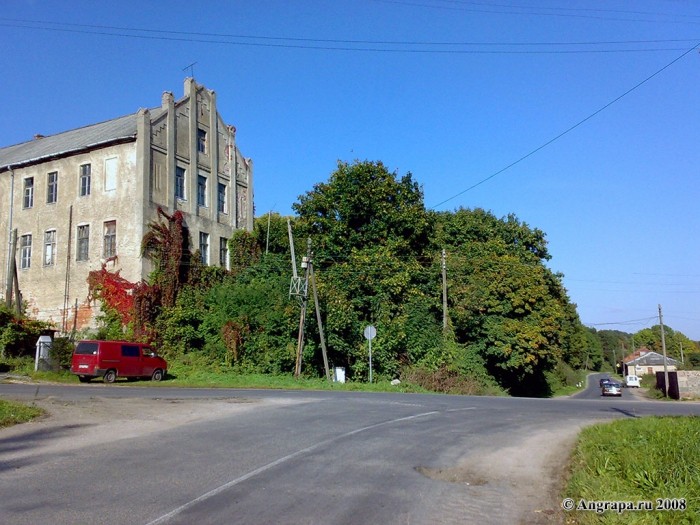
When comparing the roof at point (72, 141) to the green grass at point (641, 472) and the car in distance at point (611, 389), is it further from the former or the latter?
the car in distance at point (611, 389)

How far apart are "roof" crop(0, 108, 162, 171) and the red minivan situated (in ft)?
48.3

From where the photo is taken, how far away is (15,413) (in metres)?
13.7

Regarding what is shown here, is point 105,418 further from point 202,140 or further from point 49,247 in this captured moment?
point 202,140

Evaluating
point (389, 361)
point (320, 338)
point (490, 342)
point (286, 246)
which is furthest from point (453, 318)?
point (286, 246)

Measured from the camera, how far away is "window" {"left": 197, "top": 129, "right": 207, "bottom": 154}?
42.2 meters

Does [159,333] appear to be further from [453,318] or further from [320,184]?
[453,318]

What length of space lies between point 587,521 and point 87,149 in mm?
38673

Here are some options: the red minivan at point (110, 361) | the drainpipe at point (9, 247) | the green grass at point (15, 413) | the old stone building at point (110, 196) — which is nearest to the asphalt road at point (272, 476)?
the green grass at point (15, 413)

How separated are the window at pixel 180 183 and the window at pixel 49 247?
8.43 metres

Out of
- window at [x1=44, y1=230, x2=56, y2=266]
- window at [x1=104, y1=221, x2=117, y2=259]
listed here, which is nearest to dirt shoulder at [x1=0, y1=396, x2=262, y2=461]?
window at [x1=104, y1=221, x2=117, y2=259]

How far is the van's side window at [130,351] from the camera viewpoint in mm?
27778

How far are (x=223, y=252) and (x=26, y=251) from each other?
509 inches

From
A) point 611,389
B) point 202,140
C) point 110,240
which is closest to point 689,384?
point 611,389

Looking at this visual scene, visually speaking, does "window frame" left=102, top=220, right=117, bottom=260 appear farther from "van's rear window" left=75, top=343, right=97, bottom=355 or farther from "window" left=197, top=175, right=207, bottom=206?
"van's rear window" left=75, top=343, right=97, bottom=355
